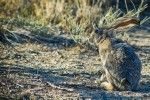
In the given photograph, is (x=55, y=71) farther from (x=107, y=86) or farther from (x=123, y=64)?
(x=123, y=64)

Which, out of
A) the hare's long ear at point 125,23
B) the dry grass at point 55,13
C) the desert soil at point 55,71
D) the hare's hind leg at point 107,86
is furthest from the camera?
the dry grass at point 55,13

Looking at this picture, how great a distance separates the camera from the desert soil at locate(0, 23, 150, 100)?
577 centimetres

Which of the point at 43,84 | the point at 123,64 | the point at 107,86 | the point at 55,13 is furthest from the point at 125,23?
the point at 55,13

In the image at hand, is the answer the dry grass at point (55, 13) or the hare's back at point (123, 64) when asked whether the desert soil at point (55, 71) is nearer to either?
the hare's back at point (123, 64)

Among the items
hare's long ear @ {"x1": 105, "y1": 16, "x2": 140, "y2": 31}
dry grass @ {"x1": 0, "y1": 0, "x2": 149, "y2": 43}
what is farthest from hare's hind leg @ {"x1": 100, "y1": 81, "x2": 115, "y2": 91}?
dry grass @ {"x1": 0, "y1": 0, "x2": 149, "y2": 43}

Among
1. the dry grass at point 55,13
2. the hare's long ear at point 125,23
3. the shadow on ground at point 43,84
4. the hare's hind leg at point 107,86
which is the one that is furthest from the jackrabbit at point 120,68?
the dry grass at point 55,13

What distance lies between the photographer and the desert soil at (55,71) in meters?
5.77

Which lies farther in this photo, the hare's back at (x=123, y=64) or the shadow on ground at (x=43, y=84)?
the hare's back at (x=123, y=64)

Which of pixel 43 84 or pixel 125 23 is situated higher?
pixel 125 23

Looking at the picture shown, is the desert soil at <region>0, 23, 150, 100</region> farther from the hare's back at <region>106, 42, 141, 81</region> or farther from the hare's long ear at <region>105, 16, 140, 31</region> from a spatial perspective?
the hare's long ear at <region>105, 16, 140, 31</region>

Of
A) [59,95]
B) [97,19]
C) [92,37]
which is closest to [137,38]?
[97,19]

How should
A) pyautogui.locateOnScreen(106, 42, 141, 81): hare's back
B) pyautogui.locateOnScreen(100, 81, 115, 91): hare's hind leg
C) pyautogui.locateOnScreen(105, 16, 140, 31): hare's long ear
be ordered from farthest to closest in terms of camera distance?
pyautogui.locateOnScreen(105, 16, 140, 31): hare's long ear → pyautogui.locateOnScreen(100, 81, 115, 91): hare's hind leg → pyautogui.locateOnScreen(106, 42, 141, 81): hare's back

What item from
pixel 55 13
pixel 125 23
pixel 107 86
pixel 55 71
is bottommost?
pixel 107 86

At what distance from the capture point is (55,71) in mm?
6727
